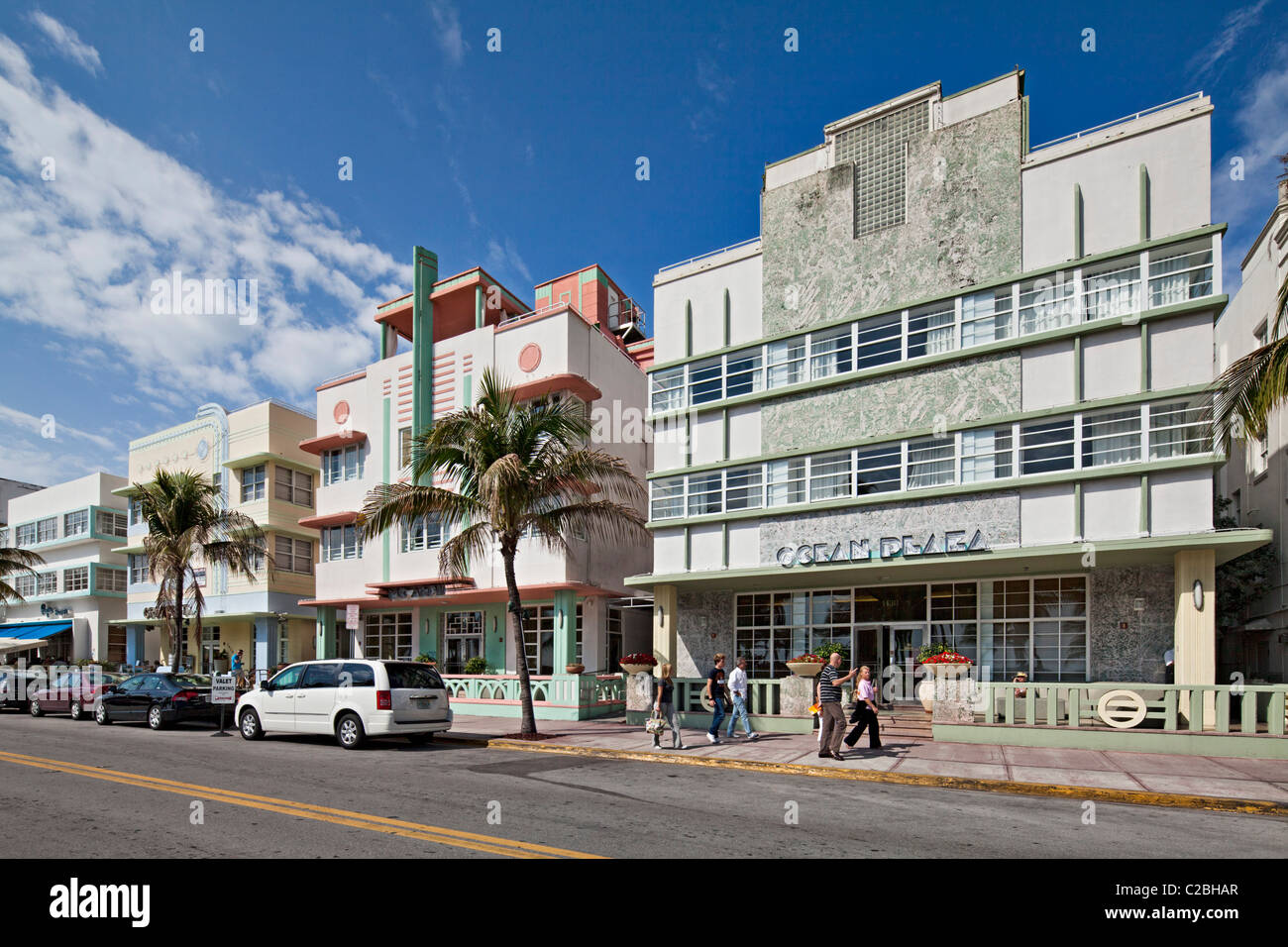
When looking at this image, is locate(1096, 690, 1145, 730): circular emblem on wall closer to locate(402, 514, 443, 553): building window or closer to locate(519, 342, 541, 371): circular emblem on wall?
locate(519, 342, 541, 371): circular emblem on wall

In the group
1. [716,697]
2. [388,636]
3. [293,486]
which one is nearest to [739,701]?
[716,697]

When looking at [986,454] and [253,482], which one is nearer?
[986,454]

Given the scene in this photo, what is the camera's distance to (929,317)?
61.8 feet

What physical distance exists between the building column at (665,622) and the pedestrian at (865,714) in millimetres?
8035

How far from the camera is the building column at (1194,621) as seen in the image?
49.6 feet

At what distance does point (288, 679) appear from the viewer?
54.3 ft

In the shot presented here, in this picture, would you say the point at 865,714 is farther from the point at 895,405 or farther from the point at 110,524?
the point at 110,524

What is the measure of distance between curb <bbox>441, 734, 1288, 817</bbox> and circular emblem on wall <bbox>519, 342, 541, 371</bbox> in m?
12.8

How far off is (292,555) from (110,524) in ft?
53.9

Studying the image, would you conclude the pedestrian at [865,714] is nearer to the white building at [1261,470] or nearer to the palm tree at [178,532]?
the white building at [1261,470]

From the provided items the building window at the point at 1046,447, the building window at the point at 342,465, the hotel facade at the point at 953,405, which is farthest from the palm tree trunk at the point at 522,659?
the building window at the point at 342,465
